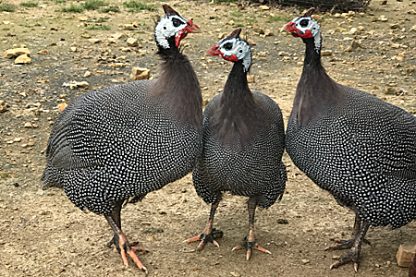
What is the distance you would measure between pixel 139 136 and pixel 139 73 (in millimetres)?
2813

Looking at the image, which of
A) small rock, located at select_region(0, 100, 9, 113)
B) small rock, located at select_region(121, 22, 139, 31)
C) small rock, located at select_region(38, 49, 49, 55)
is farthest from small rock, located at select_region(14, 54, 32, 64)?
small rock, located at select_region(121, 22, 139, 31)

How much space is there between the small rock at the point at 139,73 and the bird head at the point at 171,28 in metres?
2.63

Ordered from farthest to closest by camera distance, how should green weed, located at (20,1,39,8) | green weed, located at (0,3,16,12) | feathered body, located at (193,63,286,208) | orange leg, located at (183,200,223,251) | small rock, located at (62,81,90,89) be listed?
green weed, located at (20,1,39,8)
green weed, located at (0,3,16,12)
small rock, located at (62,81,90,89)
orange leg, located at (183,200,223,251)
feathered body, located at (193,63,286,208)

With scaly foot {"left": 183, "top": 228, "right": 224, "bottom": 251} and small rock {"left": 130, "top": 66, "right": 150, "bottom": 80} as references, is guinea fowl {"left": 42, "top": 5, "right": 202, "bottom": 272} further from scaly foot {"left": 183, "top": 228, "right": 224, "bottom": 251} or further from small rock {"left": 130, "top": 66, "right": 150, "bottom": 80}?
small rock {"left": 130, "top": 66, "right": 150, "bottom": 80}

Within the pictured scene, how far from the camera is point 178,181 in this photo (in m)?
4.33

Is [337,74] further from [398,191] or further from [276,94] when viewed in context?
[398,191]

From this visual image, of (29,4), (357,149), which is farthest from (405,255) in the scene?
(29,4)

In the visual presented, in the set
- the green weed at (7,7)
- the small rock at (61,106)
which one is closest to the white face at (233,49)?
the small rock at (61,106)

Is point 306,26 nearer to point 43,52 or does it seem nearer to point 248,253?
point 248,253

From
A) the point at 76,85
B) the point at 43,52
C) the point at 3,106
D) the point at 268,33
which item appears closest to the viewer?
the point at 3,106

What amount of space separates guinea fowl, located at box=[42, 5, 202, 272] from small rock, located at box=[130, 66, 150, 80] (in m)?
2.51

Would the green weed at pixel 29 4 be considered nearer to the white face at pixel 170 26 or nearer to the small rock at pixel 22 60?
the small rock at pixel 22 60

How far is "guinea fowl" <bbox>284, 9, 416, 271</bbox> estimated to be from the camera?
3223mm

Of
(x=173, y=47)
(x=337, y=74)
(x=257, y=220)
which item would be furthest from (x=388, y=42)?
(x=173, y=47)
